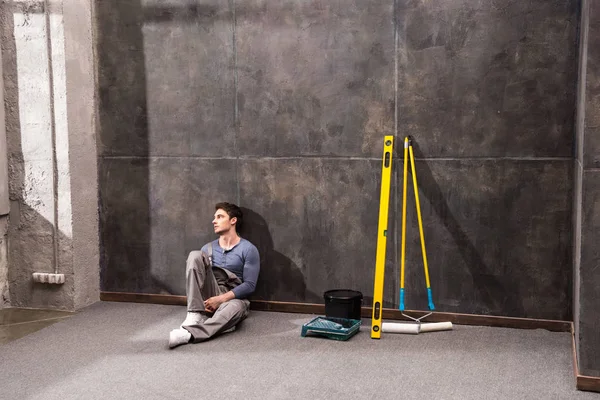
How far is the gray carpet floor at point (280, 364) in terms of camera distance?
12.8 feet

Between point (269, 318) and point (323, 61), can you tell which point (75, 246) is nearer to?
point (269, 318)

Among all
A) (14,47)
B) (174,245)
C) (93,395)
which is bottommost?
(93,395)

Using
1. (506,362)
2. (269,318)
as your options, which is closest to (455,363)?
(506,362)

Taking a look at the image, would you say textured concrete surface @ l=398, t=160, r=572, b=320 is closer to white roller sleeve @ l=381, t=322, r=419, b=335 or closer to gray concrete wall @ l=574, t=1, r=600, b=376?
white roller sleeve @ l=381, t=322, r=419, b=335

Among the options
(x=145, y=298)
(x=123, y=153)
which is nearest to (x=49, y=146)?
(x=123, y=153)

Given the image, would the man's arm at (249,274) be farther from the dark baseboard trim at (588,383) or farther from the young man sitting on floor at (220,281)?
the dark baseboard trim at (588,383)

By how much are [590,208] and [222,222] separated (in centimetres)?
251

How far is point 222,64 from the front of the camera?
5.43 meters

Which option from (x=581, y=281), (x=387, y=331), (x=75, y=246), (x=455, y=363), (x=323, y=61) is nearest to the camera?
(x=581, y=281)

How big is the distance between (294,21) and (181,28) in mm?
863

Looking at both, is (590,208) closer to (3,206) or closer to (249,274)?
(249,274)

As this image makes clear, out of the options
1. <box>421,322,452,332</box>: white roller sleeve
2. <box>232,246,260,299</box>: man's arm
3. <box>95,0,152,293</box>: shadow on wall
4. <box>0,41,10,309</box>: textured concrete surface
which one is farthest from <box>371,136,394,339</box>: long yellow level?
<box>0,41,10,309</box>: textured concrete surface

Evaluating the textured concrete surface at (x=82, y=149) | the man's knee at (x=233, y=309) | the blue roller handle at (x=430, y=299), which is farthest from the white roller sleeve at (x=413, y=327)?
the textured concrete surface at (x=82, y=149)

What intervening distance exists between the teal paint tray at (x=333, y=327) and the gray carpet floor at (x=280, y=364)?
50 mm
